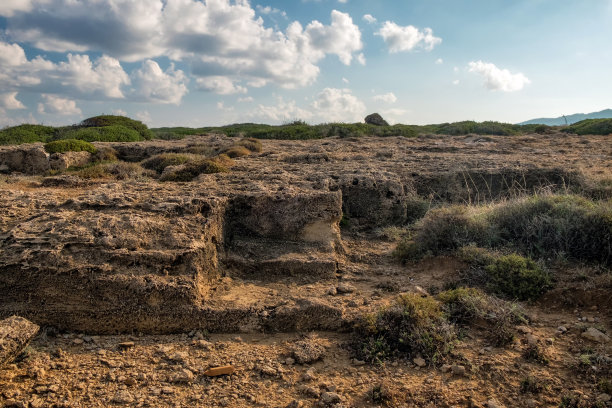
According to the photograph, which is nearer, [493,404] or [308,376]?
[493,404]

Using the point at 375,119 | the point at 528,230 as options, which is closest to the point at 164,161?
the point at 528,230

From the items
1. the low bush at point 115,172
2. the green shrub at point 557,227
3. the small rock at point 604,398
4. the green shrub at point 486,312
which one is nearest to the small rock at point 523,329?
the green shrub at point 486,312

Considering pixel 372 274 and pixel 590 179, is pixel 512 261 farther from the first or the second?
pixel 590 179

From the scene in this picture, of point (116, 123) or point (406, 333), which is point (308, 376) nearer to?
point (406, 333)

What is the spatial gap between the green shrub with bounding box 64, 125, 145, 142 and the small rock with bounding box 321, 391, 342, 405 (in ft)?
60.8

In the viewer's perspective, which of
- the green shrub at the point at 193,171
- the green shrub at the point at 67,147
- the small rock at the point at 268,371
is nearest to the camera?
the small rock at the point at 268,371

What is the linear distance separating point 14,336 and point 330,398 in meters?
2.69

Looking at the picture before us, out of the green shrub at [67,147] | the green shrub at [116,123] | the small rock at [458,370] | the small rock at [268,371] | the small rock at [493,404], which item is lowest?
the small rock at [493,404]

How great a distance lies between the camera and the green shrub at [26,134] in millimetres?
16891

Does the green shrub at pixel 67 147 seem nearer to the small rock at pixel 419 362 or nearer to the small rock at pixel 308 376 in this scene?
the small rock at pixel 308 376

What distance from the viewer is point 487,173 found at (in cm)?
830

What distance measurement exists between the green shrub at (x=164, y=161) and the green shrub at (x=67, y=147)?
A: 3372 millimetres

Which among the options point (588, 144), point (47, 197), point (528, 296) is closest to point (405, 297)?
point (528, 296)

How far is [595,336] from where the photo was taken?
3.51 m
